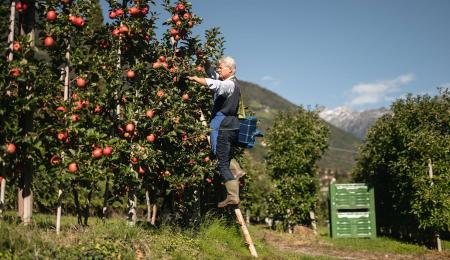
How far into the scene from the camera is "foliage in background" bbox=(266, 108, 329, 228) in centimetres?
1920

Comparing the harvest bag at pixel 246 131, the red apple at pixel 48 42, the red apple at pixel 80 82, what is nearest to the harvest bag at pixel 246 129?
the harvest bag at pixel 246 131

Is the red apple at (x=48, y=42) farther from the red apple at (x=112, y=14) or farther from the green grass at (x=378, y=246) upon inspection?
the green grass at (x=378, y=246)

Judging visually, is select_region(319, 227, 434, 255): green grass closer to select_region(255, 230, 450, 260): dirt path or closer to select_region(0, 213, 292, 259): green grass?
select_region(255, 230, 450, 260): dirt path

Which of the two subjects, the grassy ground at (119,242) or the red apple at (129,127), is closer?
the grassy ground at (119,242)

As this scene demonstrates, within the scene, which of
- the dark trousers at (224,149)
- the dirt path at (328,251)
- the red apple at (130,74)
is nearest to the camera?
the red apple at (130,74)

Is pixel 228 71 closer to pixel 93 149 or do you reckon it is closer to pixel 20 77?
pixel 93 149

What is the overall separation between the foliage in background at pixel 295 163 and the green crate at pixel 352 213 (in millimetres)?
2515

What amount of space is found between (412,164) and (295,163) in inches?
226

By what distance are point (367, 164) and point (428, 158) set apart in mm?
4962

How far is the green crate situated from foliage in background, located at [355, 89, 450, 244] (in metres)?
1.01

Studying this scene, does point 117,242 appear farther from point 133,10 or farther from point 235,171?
point 133,10

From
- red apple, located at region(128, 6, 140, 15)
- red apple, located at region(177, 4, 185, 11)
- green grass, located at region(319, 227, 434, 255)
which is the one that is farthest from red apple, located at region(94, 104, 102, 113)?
green grass, located at region(319, 227, 434, 255)

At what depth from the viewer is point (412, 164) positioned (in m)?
14.7

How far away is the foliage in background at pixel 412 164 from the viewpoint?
13.9m
